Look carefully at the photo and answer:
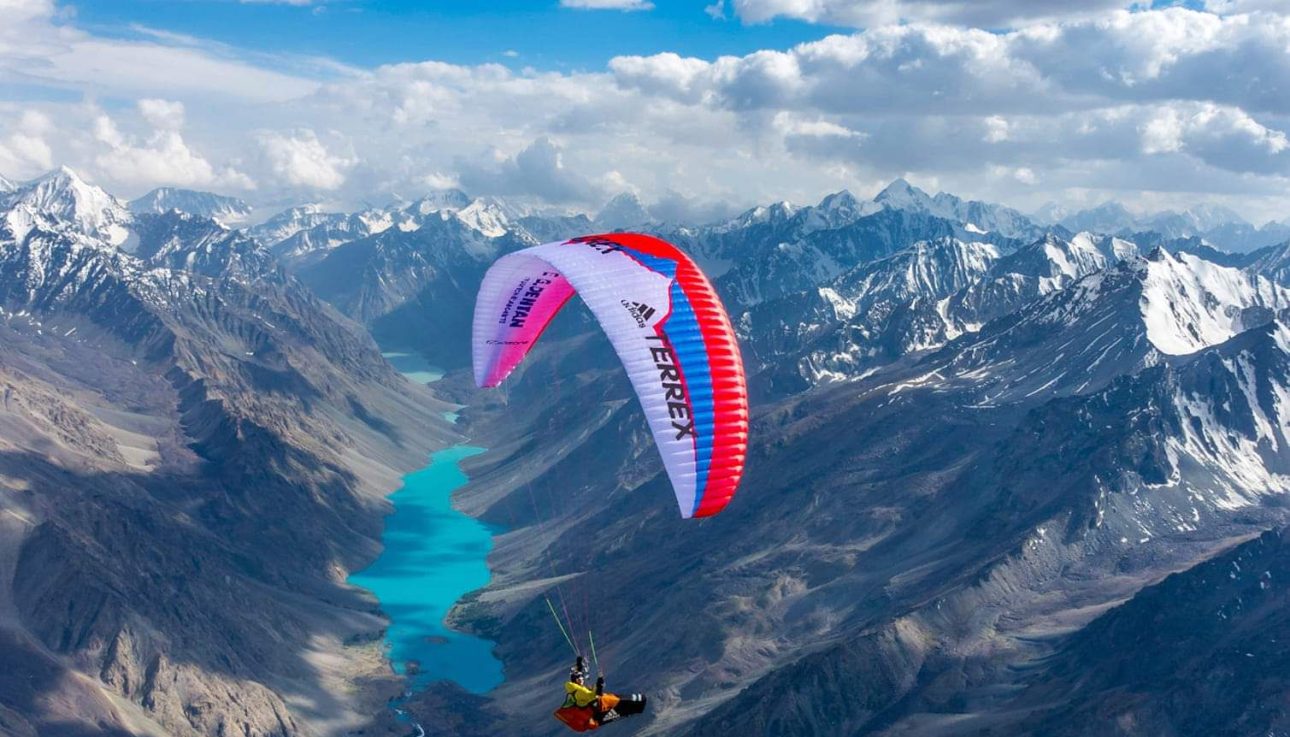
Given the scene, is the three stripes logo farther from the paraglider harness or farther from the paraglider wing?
the paraglider harness

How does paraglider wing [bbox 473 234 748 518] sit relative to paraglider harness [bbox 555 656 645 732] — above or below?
above

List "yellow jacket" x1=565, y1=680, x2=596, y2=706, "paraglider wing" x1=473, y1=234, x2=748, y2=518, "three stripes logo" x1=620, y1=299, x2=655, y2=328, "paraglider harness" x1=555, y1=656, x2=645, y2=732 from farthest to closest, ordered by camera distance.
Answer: "three stripes logo" x1=620, y1=299, x2=655, y2=328 → "yellow jacket" x1=565, y1=680, x2=596, y2=706 → "paraglider harness" x1=555, y1=656, x2=645, y2=732 → "paraglider wing" x1=473, y1=234, x2=748, y2=518

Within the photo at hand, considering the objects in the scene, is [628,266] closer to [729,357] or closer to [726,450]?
[729,357]

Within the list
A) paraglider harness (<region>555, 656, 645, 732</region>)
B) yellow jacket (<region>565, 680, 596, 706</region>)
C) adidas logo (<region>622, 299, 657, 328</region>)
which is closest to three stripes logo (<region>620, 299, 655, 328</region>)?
adidas logo (<region>622, 299, 657, 328</region>)

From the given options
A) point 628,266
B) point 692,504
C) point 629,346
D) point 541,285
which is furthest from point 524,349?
point 692,504

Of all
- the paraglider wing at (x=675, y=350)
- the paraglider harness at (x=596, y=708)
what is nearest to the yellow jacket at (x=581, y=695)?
the paraglider harness at (x=596, y=708)

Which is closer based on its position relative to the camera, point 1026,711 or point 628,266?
point 628,266

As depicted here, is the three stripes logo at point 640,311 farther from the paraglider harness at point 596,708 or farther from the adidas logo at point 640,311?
the paraglider harness at point 596,708
